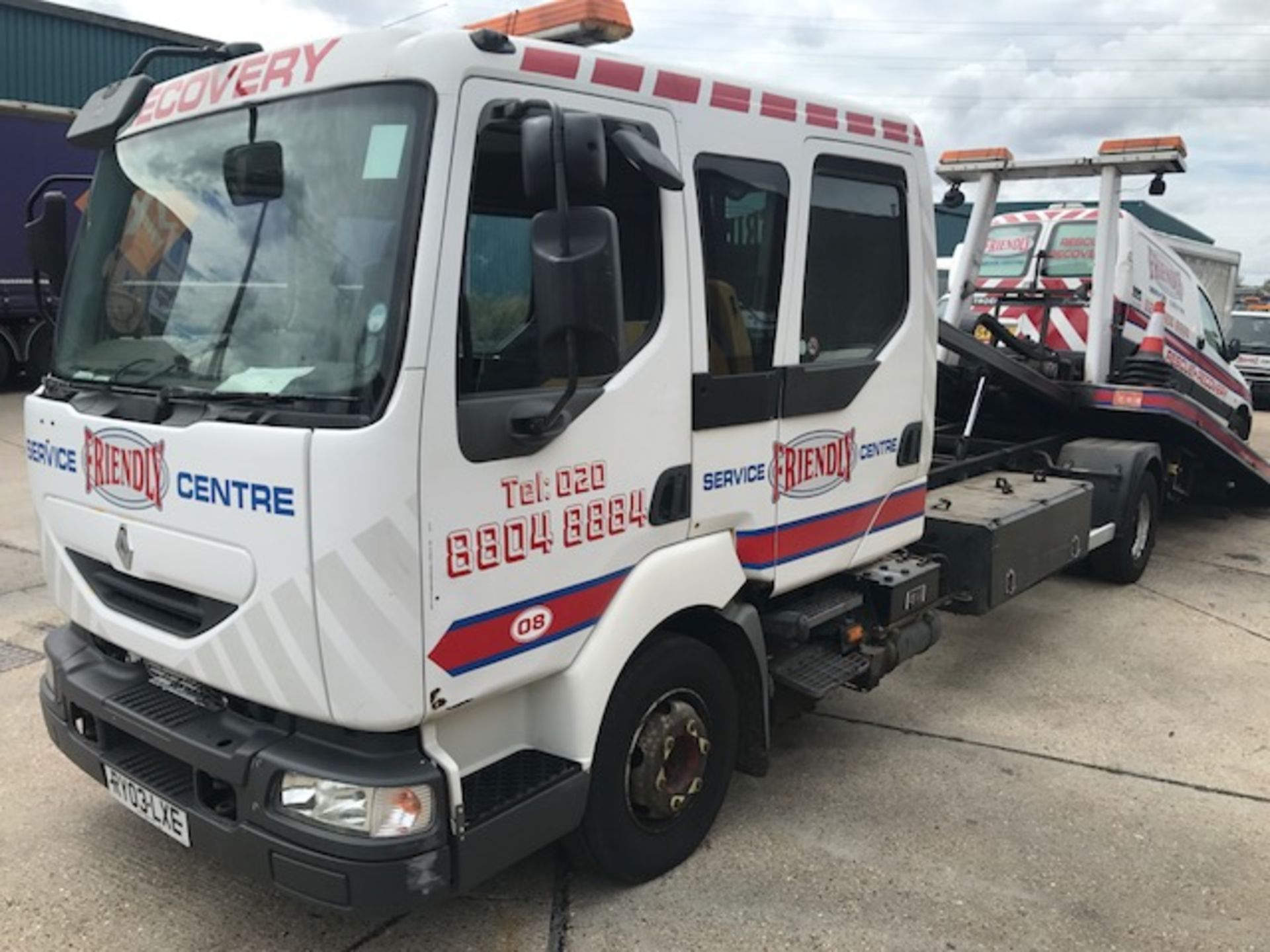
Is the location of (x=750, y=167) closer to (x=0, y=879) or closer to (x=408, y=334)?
(x=408, y=334)

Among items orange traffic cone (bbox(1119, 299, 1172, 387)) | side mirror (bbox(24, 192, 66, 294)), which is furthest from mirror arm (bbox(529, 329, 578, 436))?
orange traffic cone (bbox(1119, 299, 1172, 387))

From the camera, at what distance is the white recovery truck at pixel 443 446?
7.66ft

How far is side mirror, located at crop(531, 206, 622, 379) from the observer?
225cm

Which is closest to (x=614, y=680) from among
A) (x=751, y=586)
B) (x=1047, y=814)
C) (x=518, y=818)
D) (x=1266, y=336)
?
(x=518, y=818)

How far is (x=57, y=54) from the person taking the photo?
622 inches

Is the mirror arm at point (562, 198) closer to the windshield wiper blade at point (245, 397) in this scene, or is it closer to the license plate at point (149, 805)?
the windshield wiper blade at point (245, 397)

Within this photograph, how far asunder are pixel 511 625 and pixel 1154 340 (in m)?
5.98

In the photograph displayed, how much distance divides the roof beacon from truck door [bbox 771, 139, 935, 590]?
2.68ft

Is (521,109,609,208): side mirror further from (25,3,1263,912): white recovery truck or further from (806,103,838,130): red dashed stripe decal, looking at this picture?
(806,103,838,130): red dashed stripe decal

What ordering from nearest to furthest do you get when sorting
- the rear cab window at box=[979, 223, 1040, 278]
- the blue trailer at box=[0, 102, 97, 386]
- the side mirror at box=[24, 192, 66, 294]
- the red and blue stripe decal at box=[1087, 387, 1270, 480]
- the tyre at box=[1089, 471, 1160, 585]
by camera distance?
the side mirror at box=[24, 192, 66, 294] < the tyre at box=[1089, 471, 1160, 585] < the red and blue stripe decal at box=[1087, 387, 1270, 480] < the rear cab window at box=[979, 223, 1040, 278] < the blue trailer at box=[0, 102, 97, 386]

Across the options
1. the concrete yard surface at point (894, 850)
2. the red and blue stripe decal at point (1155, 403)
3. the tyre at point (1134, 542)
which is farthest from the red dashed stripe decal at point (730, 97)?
the red and blue stripe decal at point (1155, 403)

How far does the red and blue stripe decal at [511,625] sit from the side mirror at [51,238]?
1968 mm

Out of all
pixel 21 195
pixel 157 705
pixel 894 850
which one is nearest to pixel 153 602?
pixel 157 705

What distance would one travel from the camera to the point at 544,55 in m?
2.59
